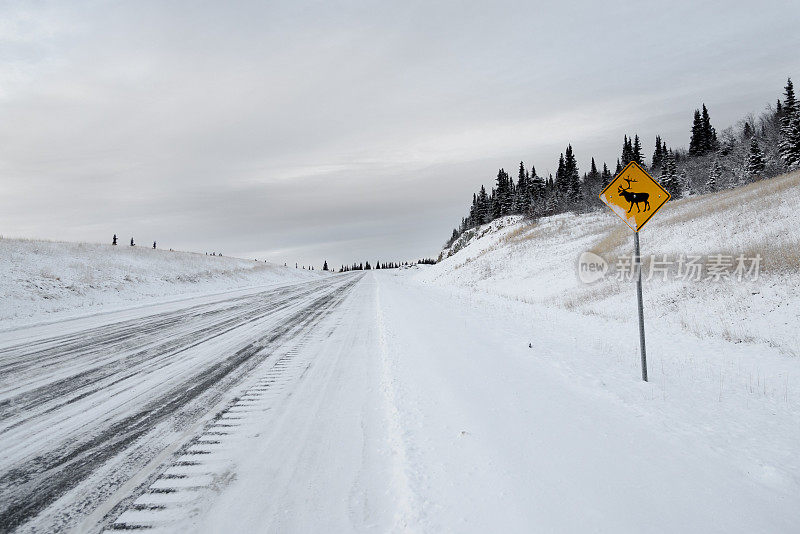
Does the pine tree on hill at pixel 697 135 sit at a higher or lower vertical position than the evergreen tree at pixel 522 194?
higher

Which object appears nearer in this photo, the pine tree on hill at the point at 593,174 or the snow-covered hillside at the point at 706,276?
the snow-covered hillside at the point at 706,276

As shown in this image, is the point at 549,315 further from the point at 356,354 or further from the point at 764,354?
the point at 356,354

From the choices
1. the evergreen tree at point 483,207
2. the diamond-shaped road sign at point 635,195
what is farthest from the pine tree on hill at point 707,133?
the diamond-shaped road sign at point 635,195

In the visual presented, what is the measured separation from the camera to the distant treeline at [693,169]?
4516 centimetres

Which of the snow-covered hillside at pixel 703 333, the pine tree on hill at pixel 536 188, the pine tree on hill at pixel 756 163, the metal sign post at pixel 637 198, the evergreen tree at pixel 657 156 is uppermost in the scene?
the evergreen tree at pixel 657 156

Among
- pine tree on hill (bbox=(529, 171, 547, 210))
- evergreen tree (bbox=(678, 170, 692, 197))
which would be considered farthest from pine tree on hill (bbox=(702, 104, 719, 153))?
pine tree on hill (bbox=(529, 171, 547, 210))

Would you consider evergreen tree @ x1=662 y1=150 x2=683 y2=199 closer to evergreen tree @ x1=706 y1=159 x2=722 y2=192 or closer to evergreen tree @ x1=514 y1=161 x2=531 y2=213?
evergreen tree @ x1=706 y1=159 x2=722 y2=192

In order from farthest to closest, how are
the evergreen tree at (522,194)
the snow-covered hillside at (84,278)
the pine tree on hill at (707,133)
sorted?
the pine tree on hill at (707,133)
the evergreen tree at (522,194)
the snow-covered hillside at (84,278)

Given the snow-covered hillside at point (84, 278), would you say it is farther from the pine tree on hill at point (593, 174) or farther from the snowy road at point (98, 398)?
the pine tree on hill at point (593, 174)

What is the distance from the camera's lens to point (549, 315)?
12.4 metres

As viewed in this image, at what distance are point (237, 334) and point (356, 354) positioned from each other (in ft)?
12.8

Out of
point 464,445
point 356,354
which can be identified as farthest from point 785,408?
point 356,354

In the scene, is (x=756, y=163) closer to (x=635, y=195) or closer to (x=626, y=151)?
(x=626, y=151)

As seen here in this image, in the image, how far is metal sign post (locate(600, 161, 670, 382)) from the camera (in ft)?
18.0
